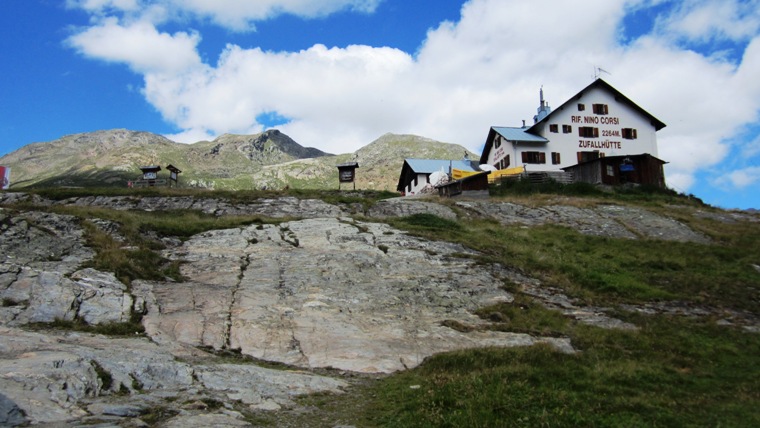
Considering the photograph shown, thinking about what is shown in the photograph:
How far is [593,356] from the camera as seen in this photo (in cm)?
1622

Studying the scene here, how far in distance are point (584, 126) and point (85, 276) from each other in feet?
206

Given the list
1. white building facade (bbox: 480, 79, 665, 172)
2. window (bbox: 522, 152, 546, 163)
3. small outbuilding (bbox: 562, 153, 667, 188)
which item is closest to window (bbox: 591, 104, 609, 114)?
white building facade (bbox: 480, 79, 665, 172)

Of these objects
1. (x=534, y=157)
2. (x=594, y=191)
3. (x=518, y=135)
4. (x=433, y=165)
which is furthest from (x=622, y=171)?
(x=433, y=165)

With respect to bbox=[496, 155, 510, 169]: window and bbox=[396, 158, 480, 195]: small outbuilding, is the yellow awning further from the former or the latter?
bbox=[396, 158, 480, 195]: small outbuilding

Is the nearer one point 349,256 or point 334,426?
point 334,426

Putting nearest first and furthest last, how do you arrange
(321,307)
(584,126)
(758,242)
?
(321,307), (758,242), (584,126)

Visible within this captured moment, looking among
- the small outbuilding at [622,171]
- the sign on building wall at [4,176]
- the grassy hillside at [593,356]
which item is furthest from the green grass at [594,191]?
the sign on building wall at [4,176]

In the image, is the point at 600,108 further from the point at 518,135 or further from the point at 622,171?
the point at 622,171

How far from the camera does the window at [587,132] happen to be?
66.4 meters

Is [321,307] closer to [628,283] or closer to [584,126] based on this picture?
[628,283]

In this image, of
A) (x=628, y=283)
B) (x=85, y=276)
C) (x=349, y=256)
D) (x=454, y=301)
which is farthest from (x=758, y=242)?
(x=85, y=276)

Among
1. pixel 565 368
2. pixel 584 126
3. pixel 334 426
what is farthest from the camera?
pixel 584 126

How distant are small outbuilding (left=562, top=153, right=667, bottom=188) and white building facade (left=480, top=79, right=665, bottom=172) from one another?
24.0ft

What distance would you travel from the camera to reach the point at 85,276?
66.5 feet
